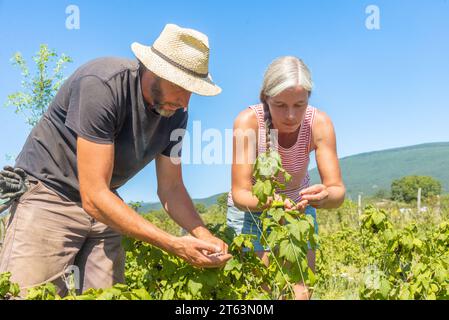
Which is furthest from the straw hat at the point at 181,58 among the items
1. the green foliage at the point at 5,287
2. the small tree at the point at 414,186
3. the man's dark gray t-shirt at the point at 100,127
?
the small tree at the point at 414,186

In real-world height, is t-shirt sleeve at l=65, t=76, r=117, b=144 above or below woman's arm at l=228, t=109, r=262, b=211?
above

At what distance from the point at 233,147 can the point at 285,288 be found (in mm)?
788

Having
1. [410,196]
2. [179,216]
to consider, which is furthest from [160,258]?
[410,196]

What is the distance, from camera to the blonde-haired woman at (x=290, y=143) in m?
2.96

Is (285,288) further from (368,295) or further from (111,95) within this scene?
(111,95)

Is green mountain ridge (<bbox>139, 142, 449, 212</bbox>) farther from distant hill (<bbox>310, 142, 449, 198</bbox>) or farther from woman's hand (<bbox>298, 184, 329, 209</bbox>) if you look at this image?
woman's hand (<bbox>298, 184, 329, 209</bbox>)

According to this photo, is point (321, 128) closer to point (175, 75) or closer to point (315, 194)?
point (315, 194)

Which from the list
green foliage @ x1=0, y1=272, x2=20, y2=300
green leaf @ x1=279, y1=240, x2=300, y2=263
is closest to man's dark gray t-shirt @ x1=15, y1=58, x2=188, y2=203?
green foliage @ x1=0, y1=272, x2=20, y2=300

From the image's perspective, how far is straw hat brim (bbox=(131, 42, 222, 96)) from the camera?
8.91 ft

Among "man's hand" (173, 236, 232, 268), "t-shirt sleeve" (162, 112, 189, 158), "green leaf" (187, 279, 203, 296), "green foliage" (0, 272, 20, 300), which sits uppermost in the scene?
"t-shirt sleeve" (162, 112, 189, 158)

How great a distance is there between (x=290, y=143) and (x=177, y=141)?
2.04 feet

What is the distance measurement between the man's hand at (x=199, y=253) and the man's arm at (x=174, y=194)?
447 mm

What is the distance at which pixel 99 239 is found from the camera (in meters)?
→ 3.38

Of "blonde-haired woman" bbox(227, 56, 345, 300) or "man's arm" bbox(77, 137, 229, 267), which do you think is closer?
"man's arm" bbox(77, 137, 229, 267)
